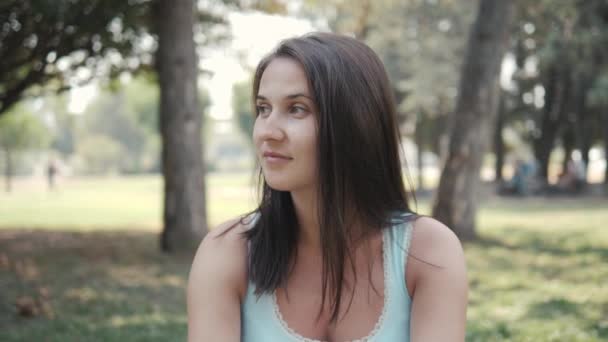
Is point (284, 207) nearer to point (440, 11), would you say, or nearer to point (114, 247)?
point (114, 247)

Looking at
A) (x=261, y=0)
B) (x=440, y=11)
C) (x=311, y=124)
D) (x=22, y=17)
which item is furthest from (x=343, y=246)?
(x=440, y=11)

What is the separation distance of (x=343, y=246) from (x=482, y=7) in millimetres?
9578

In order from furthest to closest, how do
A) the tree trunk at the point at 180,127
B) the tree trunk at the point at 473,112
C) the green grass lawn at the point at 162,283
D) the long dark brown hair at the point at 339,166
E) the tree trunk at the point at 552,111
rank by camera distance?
the tree trunk at the point at 552,111 < the tree trunk at the point at 473,112 < the tree trunk at the point at 180,127 < the green grass lawn at the point at 162,283 < the long dark brown hair at the point at 339,166

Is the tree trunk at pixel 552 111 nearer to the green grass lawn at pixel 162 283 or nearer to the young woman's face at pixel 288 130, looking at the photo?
the green grass lawn at pixel 162 283

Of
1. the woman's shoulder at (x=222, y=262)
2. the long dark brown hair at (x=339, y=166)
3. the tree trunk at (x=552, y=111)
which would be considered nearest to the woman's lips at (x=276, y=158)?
the long dark brown hair at (x=339, y=166)

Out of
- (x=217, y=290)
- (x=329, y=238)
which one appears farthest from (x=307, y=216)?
(x=217, y=290)

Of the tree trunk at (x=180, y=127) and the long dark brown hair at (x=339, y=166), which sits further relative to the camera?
the tree trunk at (x=180, y=127)

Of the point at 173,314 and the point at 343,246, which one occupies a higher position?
the point at 343,246

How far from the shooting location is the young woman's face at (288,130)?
2043mm

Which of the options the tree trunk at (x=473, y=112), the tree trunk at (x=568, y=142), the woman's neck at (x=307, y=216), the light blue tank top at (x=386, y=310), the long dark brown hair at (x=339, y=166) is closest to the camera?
the long dark brown hair at (x=339, y=166)

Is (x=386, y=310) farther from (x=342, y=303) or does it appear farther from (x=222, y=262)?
(x=222, y=262)

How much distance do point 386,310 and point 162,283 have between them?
19.8 ft

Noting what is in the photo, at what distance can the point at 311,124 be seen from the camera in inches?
80.3

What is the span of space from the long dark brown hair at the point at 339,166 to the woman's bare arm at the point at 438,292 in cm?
18
